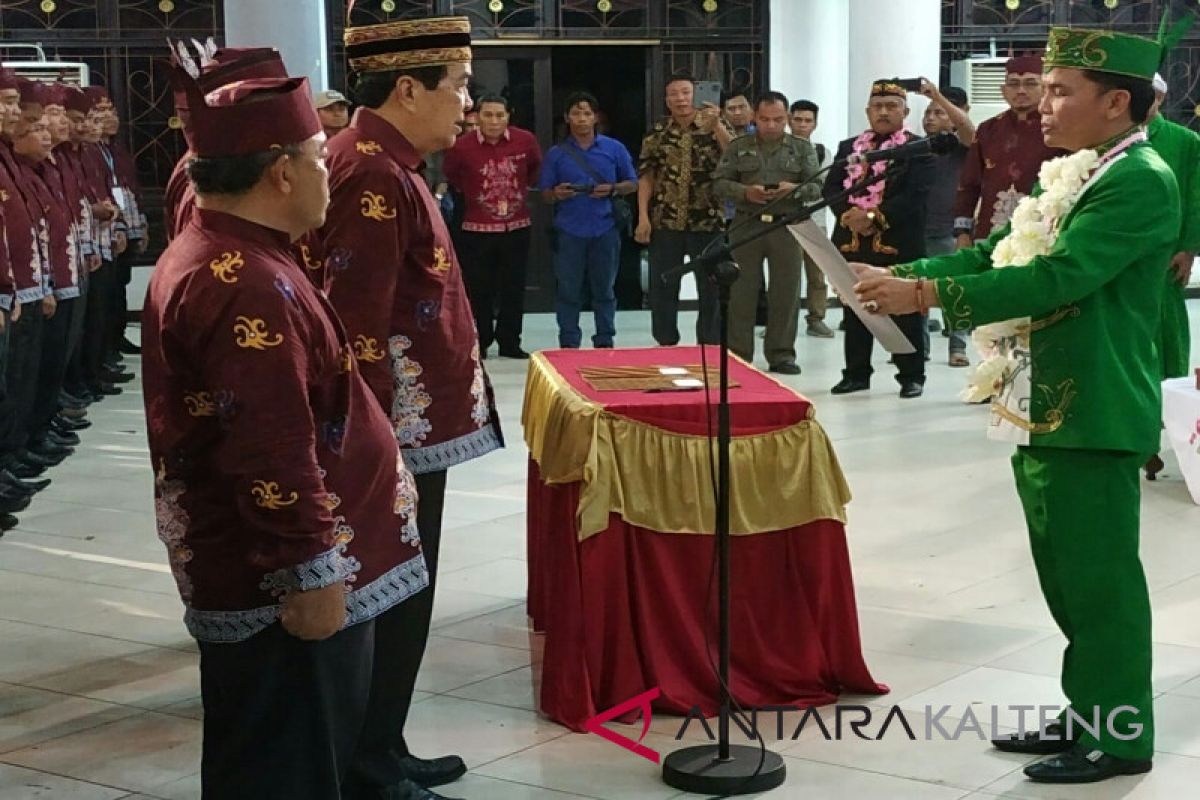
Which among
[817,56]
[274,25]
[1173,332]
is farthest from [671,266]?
[1173,332]

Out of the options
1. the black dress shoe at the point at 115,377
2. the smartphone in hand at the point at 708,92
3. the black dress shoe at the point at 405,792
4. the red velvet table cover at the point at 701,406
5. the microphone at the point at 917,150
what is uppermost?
the microphone at the point at 917,150

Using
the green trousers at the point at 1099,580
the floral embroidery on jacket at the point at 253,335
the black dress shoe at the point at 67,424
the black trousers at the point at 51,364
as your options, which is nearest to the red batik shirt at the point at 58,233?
the black trousers at the point at 51,364

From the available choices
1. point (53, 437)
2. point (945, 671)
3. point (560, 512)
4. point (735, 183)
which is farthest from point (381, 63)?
point (735, 183)

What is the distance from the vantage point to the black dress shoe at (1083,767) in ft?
12.1

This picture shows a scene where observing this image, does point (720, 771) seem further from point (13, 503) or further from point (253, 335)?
point (13, 503)

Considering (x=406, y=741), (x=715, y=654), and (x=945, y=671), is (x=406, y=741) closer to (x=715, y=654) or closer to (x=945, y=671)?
(x=715, y=654)

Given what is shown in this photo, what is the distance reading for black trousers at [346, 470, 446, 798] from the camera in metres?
3.50

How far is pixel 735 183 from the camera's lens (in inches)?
379

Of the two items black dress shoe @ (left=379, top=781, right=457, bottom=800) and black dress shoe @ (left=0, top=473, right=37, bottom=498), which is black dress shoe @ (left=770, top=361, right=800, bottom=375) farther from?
black dress shoe @ (left=379, top=781, right=457, bottom=800)

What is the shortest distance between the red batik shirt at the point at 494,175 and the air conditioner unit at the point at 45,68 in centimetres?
286

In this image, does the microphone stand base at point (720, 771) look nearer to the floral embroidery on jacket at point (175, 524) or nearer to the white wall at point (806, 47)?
the floral embroidery on jacket at point (175, 524)

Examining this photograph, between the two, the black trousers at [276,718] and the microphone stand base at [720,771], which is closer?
the black trousers at [276,718]

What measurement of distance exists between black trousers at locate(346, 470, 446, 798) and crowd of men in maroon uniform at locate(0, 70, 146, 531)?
350cm

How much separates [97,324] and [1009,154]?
206 inches
